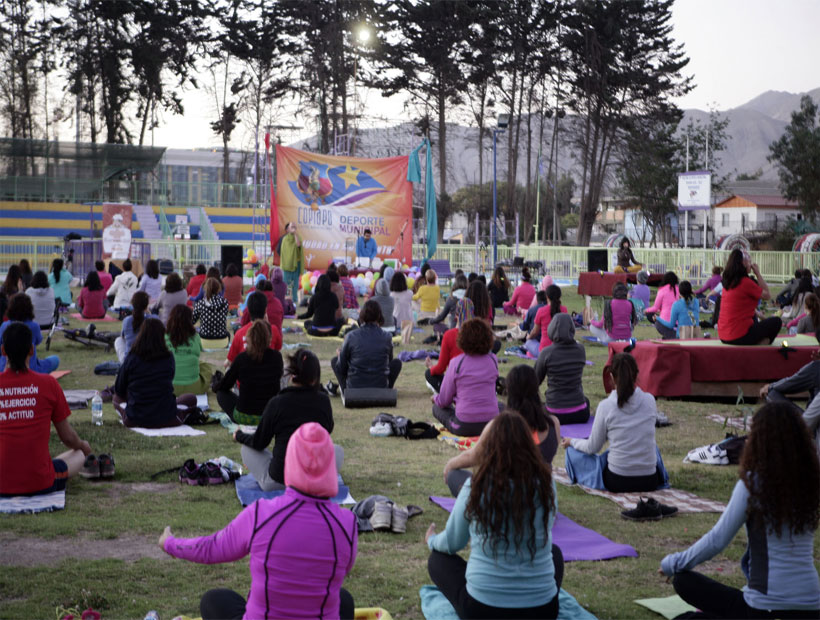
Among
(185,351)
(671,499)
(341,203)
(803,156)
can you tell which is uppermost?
(803,156)

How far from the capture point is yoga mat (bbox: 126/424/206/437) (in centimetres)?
918

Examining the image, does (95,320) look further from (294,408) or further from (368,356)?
(294,408)

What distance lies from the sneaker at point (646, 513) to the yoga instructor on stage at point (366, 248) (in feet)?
63.1

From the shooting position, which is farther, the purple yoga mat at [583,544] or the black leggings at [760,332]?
the black leggings at [760,332]

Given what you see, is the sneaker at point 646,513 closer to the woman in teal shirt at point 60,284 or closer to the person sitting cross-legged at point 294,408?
the person sitting cross-legged at point 294,408

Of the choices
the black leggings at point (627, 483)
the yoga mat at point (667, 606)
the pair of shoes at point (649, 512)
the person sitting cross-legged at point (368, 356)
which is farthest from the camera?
the person sitting cross-legged at point (368, 356)

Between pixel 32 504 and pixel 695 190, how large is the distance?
36650mm

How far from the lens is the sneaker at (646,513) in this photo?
21.8 feet

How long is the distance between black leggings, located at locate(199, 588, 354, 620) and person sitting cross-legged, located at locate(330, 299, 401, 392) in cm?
652

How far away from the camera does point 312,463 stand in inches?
144

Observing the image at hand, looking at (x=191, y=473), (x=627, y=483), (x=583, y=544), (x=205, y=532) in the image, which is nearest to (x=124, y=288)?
(x=191, y=473)

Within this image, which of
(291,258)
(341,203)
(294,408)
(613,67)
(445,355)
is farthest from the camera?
(613,67)

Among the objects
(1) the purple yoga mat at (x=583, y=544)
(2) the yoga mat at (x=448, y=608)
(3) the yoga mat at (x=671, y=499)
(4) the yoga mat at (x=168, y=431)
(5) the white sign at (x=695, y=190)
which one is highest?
(5) the white sign at (x=695, y=190)

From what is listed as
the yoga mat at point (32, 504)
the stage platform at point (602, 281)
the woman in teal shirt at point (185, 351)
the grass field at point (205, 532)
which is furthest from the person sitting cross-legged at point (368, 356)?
the stage platform at point (602, 281)
